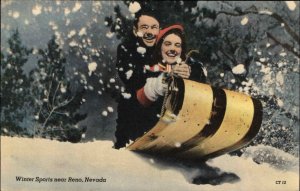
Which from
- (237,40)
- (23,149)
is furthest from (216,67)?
(23,149)

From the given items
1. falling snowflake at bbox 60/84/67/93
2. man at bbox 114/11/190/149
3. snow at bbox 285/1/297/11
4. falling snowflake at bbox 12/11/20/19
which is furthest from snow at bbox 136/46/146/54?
snow at bbox 285/1/297/11

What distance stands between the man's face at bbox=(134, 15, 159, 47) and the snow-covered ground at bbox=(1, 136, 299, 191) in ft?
0.99

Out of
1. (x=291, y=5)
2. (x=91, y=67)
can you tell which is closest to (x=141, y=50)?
(x=91, y=67)

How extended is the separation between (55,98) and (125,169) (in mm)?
264

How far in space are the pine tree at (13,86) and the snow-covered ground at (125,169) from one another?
0.14 ft

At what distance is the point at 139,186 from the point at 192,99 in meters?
0.27

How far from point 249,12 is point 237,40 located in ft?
0.29

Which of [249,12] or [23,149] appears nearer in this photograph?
[23,149]

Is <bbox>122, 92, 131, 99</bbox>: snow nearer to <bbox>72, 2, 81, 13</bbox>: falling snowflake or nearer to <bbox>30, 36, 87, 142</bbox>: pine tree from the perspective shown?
<bbox>30, 36, 87, 142</bbox>: pine tree

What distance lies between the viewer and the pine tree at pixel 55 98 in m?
1.29

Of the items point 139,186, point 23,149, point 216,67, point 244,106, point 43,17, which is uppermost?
point 43,17

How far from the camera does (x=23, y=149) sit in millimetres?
1267

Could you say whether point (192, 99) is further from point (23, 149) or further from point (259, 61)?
point (23, 149)

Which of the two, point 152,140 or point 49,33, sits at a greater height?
point 49,33
